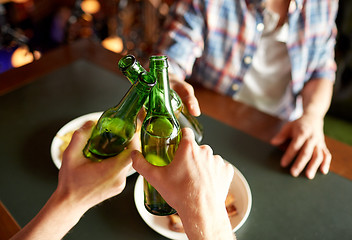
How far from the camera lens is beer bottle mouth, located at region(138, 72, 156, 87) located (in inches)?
17.8

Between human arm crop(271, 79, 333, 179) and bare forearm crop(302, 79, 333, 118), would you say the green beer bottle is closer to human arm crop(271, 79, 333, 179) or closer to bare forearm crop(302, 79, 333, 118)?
human arm crop(271, 79, 333, 179)

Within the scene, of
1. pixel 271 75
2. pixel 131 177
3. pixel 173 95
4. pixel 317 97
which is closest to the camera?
pixel 173 95

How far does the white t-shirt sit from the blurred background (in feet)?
1.84

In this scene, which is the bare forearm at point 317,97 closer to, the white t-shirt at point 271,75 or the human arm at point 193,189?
the white t-shirt at point 271,75

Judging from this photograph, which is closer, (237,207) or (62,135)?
(237,207)

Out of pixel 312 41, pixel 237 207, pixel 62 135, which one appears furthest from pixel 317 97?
pixel 62 135

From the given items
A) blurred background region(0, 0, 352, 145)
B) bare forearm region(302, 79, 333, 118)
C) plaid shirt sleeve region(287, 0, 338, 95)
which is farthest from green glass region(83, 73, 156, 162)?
blurred background region(0, 0, 352, 145)

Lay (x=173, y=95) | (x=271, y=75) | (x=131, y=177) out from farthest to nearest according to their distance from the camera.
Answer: (x=271, y=75), (x=131, y=177), (x=173, y=95)

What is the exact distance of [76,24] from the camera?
7.15ft

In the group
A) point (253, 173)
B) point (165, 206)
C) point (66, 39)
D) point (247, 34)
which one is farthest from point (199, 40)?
point (66, 39)

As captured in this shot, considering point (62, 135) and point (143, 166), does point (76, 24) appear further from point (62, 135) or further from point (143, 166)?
point (143, 166)

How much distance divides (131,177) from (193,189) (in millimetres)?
274

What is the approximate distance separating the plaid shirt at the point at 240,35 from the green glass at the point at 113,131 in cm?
37

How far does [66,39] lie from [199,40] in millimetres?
1207
